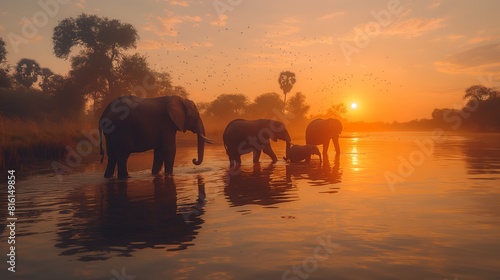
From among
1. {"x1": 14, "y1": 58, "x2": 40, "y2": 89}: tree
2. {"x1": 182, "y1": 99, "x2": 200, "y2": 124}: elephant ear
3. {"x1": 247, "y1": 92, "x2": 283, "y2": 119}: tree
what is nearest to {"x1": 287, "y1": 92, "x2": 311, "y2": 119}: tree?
{"x1": 247, "y1": 92, "x2": 283, "y2": 119}: tree

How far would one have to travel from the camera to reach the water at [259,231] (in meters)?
4.23

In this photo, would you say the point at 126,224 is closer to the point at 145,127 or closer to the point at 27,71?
the point at 145,127

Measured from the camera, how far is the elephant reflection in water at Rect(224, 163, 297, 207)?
8438 millimetres

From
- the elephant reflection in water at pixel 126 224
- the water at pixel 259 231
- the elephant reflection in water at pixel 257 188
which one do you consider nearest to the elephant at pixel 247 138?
the elephant reflection in water at pixel 257 188

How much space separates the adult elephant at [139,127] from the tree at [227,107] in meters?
92.0

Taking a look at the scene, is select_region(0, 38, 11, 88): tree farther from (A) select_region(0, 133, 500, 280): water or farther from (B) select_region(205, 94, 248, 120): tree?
(B) select_region(205, 94, 248, 120): tree

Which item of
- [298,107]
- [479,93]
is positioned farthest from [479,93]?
[298,107]

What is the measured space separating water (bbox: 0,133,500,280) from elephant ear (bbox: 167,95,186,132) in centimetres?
299

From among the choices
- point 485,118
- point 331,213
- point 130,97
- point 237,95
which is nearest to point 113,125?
point 130,97

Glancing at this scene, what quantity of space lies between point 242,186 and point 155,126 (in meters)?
3.87

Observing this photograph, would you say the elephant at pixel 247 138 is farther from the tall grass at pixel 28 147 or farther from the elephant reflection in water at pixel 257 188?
the tall grass at pixel 28 147

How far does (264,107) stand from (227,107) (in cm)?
1093

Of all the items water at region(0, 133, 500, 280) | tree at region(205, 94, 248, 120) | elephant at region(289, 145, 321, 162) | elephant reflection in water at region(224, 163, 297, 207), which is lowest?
elephant reflection in water at region(224, 163, 297, 207)

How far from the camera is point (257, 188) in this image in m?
10.2
